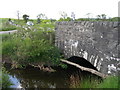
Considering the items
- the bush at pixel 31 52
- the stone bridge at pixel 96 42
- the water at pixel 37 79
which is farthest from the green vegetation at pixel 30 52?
the stone bridge at pixel 96 42

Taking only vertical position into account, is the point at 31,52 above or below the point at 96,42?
below

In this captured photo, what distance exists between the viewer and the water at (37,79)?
7309mm

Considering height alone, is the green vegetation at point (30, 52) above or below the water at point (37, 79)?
above

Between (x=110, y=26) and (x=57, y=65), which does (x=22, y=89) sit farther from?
(x=110, y=26)

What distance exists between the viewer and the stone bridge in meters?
5.57

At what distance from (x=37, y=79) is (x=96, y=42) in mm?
3176

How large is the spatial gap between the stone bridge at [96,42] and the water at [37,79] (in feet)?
4.32

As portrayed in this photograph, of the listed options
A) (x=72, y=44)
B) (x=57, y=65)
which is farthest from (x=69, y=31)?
(x=57, y=65)

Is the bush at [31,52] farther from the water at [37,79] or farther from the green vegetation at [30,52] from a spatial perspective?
the water at [37,79]

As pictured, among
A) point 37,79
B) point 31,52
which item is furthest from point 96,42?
point 31,52

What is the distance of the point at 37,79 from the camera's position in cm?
801

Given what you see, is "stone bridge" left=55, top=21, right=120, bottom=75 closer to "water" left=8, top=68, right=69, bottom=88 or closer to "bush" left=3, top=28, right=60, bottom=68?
"bush" left=3, top=28, right=60, bottom=68

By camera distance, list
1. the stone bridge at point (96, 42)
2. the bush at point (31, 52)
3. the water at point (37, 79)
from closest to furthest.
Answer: the stone bridge at point (96, 42) → the water at point (37, 79) → the bush at point (31, 52)

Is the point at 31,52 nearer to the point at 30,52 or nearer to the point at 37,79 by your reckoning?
the point at 30,52
